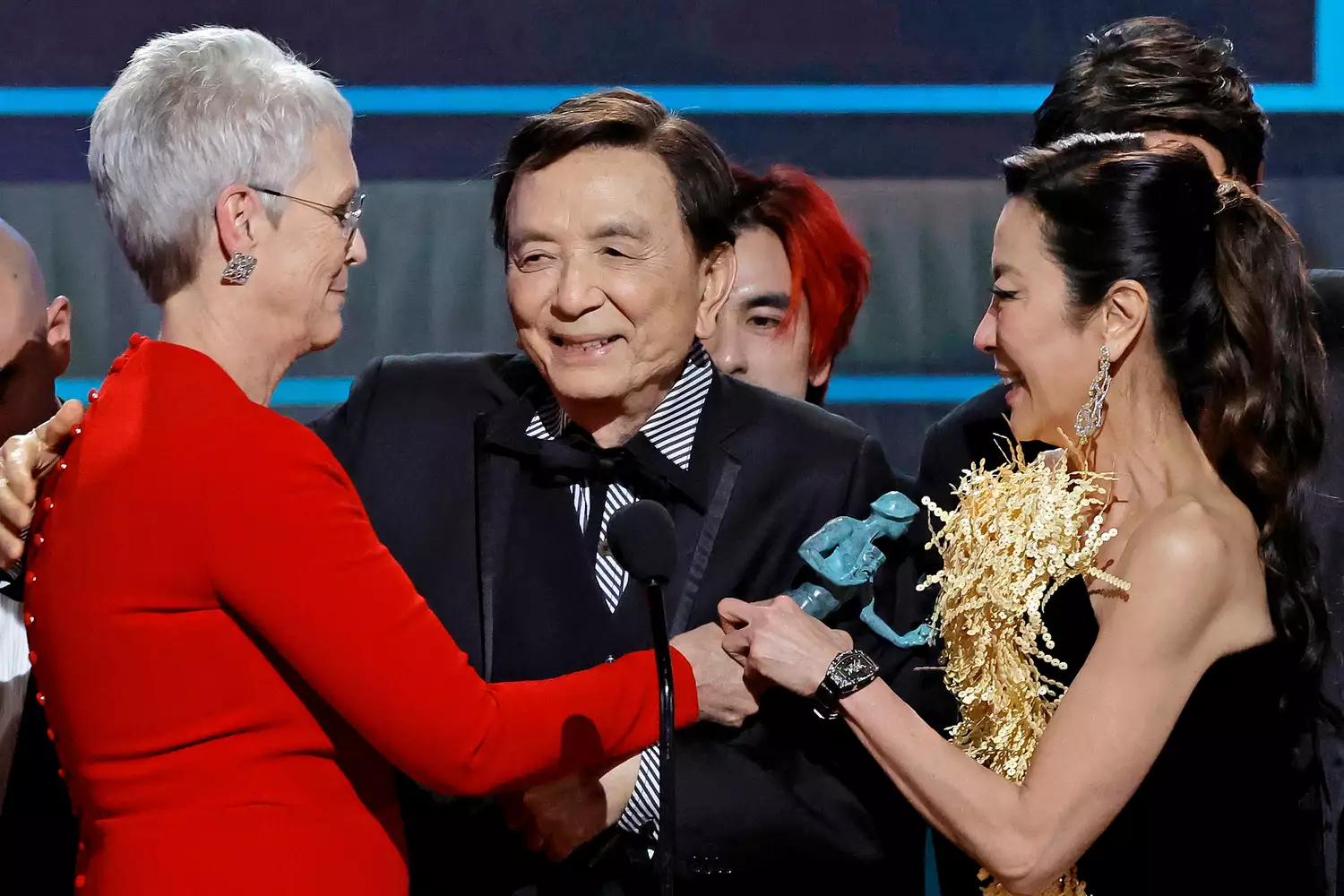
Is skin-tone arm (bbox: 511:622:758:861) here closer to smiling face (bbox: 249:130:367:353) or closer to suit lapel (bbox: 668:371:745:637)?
suit lapel (bbox: 668:371:745:637)

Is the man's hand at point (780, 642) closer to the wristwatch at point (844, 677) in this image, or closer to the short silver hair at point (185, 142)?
the wristwatch at point (844, 677)

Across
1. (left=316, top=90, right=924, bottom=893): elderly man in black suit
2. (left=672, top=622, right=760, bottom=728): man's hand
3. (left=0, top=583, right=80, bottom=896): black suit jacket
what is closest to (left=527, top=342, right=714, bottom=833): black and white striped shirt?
(left=316, top=90, right=924, bottom=893): elderly man in black suit

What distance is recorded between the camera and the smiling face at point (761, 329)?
9.71 ft

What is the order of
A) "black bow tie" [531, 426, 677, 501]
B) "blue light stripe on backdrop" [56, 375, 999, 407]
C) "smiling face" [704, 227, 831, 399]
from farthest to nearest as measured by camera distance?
1. "blue light stripe on backdrop" [56, 375, 999, 407]
2. "smiling face" [704, 227, 831, 399]
3. "black bow tie" [531, 426, 677, 501]

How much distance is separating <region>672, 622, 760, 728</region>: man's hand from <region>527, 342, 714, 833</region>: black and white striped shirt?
13 centimetres

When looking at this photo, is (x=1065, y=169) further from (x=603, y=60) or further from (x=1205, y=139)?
(x=603, y=60)

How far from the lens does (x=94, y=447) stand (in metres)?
1.52

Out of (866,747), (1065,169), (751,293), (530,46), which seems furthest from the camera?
(530,46)

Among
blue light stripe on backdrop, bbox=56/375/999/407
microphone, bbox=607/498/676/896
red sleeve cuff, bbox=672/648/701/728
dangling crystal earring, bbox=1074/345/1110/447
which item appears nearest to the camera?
microphone, bbox=607/498/676/896

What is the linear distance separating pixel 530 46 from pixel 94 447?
2.16 m

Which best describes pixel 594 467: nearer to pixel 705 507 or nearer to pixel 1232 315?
pixel 705 507

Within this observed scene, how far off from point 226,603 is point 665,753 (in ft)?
1.53

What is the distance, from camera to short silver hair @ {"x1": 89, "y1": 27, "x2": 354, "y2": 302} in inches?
63.7

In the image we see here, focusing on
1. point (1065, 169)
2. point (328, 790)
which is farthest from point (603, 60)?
point (328, 790)
